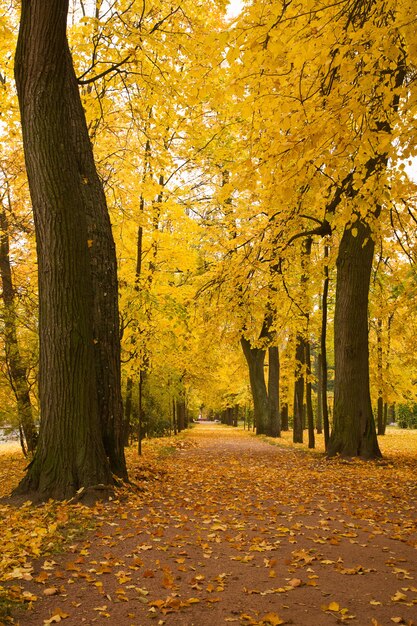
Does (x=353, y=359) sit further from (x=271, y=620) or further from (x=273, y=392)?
(x=273, y=392)

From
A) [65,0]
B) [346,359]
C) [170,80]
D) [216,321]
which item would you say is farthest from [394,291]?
[65,0]

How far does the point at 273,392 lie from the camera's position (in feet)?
68.5

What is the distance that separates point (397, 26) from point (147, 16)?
6.41 metres

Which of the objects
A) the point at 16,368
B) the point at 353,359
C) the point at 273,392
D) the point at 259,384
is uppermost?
the point at 353,359

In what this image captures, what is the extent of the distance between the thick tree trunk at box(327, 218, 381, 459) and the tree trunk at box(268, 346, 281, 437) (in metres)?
10.0

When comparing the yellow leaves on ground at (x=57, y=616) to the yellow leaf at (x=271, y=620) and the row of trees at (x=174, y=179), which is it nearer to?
the yellow leaf at (x=271, y=620)

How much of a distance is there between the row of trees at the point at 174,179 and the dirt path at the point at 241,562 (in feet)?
4.52

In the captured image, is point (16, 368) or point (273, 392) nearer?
point (16, 368)

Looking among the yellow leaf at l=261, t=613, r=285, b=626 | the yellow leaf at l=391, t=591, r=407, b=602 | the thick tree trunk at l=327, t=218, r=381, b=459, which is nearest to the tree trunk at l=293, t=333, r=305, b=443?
the thick tree trunk at l=327, t=218, r=381, b=459

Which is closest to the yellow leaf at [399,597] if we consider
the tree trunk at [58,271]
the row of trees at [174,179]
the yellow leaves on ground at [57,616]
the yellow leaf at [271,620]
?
the yellow leaf at [271,620]

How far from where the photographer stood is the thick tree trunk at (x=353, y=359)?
1047 cm

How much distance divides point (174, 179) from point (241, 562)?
488 inches

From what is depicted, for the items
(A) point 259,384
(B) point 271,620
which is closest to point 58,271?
(B) point 271,620

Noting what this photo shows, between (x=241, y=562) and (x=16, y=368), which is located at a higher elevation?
(x=16, y=368)
